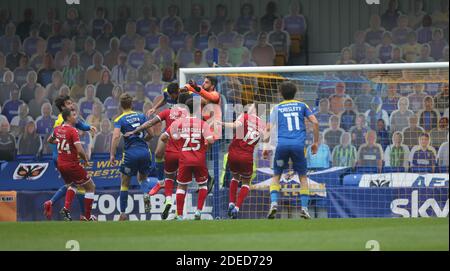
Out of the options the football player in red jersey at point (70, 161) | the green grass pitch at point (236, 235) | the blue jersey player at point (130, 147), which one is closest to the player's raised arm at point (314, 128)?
the green grass pitch at point (236, 235)

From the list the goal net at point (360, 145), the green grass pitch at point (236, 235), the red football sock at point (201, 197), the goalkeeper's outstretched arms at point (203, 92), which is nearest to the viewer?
the green grass pitch at point (236, 235)

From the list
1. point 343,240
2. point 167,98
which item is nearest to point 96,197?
point 167,98

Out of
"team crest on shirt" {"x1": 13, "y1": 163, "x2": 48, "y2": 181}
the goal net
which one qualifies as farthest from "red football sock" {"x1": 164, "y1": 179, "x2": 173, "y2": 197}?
"team crest on shirt" {"x1": 13, "y1": 163, "x2": 48, "y2": 181}

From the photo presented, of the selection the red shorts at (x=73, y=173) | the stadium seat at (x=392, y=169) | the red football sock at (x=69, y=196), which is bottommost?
the red football sock at (x=69, y=196)

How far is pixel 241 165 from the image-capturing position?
15.0 meters

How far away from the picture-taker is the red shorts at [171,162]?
15.0 metres

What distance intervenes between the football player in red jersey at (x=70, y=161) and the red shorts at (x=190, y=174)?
5.57 ft

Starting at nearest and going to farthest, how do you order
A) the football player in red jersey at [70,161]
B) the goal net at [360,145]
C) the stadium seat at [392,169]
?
the football player in red jersey at [70,161]
the goal net at [360,145]
the stadium seat at [392,169]

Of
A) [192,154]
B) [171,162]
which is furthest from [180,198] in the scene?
[171,162]

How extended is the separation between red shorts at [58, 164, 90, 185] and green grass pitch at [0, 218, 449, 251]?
1.71 m

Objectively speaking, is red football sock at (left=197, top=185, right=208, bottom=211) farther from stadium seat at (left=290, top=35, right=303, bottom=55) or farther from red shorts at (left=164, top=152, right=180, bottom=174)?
stadium seat at (left=290, top=35, right=303, bottom=55)

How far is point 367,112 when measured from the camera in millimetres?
17203

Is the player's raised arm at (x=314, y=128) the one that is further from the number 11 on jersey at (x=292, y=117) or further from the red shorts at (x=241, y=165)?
the red shorts at (x=241, y=165)

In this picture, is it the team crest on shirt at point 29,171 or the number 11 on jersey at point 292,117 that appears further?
the team crest on shirt at point 29,171
